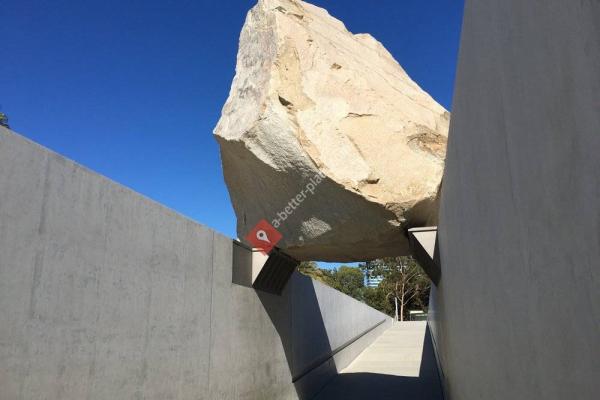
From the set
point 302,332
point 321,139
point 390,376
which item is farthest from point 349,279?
point 321,139

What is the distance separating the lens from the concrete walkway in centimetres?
963

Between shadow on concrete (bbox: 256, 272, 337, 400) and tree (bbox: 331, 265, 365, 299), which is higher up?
tree (bbox: 331, 265, 365, 299)

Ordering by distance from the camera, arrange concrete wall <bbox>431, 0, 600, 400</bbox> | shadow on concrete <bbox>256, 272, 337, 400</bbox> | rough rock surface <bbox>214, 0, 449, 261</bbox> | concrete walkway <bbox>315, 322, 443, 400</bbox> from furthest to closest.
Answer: concrete walkway <bbox>315, 322, 443, 400</bbox> < shadow on concrete <bbox>256, 272, 337, 400</bbox> < rough rock surface <bbox>214, 0, 449, 261</bbox> < concrete wall <bbox>431, 0, 600, 400</bbox>

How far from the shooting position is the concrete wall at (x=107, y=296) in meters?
2.91

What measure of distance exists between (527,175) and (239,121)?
440cm

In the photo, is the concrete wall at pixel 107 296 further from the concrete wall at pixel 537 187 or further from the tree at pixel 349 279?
the tree at pixel 349 279

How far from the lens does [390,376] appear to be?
463 inches

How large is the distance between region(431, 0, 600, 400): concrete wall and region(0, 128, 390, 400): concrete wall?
259 centimetres

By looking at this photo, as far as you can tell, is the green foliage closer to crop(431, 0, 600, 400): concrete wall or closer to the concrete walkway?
the concrete walkway

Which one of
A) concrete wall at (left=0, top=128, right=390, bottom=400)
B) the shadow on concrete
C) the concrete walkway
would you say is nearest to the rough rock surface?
concrete wall at (left=0, top=128, right=390, bottom=400)

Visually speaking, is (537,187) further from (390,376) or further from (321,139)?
(390,376)

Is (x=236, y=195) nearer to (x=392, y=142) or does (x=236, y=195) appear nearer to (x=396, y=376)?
(x=392, y=142)

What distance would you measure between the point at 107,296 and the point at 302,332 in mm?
6403

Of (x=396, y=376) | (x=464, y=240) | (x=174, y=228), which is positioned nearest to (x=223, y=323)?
(x=174, y=228)
